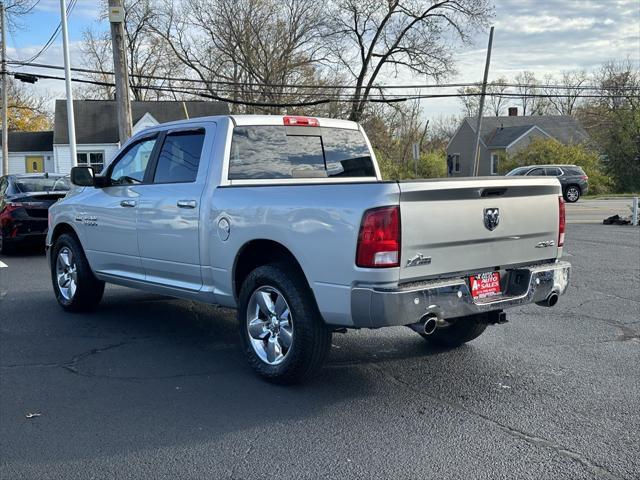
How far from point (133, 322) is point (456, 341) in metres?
3.39

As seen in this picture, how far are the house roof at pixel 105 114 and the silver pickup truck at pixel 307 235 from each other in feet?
116

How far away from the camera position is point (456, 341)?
5859 millimetres

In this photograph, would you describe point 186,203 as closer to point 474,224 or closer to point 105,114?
point 474,224

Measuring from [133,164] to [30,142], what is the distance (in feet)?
148

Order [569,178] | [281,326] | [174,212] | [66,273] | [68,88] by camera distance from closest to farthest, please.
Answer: [281,326] → [174,212] → [66,273] → [68,88] → [569,178]

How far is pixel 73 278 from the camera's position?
738 centimetres

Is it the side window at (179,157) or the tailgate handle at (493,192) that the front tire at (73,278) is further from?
the tailgate handle at (493,192)

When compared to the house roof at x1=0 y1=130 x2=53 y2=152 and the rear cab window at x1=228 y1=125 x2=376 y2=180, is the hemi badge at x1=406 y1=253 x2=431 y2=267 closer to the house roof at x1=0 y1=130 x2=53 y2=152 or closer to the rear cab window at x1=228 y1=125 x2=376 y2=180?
the rear cab window at x1=228 y1=125 x2=376 y2=180

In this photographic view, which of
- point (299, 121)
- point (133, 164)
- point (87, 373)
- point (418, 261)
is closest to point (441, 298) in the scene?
point (418, 261)

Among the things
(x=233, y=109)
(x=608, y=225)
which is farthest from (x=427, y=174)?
(x=608, y=225)

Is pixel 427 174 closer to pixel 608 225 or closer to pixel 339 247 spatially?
pixel 608 225

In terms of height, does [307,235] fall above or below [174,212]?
below

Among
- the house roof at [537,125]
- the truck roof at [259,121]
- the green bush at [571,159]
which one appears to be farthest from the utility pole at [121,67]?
the house roof at [537,125]

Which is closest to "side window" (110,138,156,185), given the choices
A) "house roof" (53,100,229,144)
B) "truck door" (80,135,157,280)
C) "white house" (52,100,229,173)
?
Result: "truck door" (80,135,157,280)
